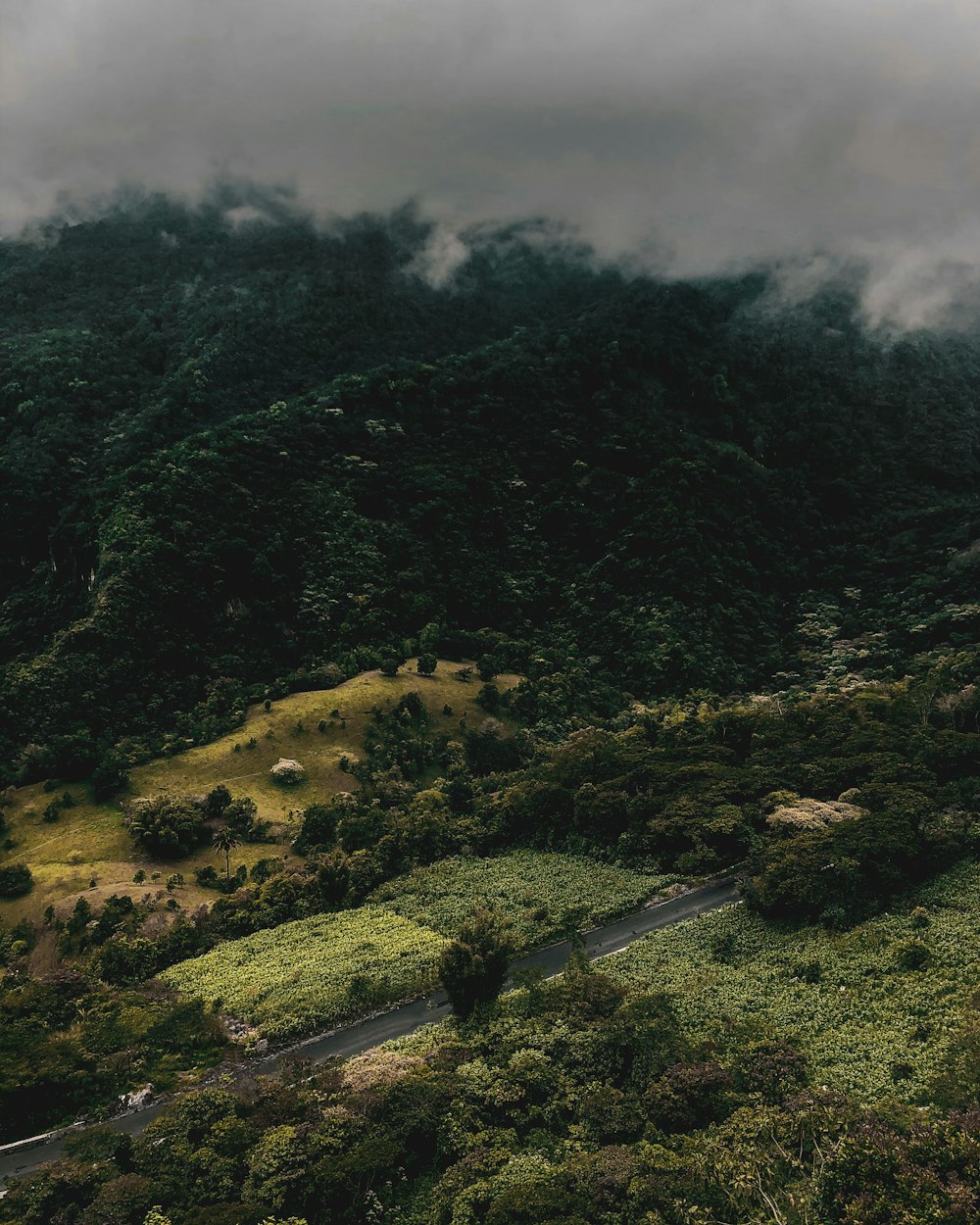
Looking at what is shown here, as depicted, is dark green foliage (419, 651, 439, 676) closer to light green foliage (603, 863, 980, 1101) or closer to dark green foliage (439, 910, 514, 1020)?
light green foliage (603, 863, 980, 1101)

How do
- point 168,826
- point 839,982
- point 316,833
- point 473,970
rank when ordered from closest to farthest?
1. point 839,982
2. point 473,970
3. point 316,833
4. point 168,826

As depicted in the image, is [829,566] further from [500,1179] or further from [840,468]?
[500,1179]

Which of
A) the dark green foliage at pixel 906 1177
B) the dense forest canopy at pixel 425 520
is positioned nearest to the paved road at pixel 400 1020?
the dark green foliage at pixel 906 1177

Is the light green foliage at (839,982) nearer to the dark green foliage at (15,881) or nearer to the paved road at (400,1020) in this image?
the paved road at (400,1020)

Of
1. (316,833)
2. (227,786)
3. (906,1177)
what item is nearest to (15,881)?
(227,786)

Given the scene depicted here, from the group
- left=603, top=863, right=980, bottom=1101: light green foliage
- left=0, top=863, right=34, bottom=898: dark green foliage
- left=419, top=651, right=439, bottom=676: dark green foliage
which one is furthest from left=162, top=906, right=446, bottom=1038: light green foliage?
left=419, top=651, right=439, bottom=676: dark green foliage

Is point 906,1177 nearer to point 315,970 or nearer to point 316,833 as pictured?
point 315,970

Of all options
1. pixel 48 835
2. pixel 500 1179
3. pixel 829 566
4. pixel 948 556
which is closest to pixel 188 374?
pixel 48 835
